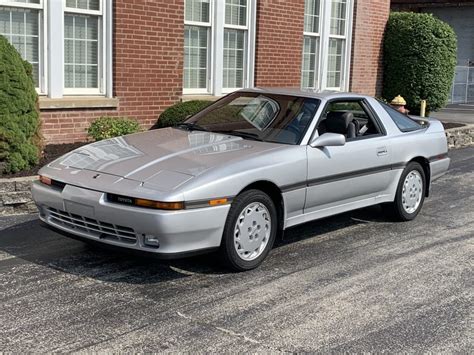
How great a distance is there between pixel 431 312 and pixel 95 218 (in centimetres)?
255

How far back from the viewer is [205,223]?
4.99 m

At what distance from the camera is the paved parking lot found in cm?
418

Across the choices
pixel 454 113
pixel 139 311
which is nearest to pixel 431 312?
pixel 139 311

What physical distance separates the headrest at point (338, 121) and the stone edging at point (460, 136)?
27.6ft

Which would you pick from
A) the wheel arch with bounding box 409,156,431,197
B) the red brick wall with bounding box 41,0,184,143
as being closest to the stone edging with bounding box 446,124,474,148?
the red brick wall with bounding box 41,0,184,143

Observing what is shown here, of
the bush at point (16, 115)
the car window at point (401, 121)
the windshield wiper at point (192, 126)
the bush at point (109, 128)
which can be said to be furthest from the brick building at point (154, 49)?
the car window at point (401, 121)

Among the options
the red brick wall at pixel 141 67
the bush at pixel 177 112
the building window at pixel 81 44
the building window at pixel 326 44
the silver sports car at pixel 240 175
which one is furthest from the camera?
the building window at pixel 326 44

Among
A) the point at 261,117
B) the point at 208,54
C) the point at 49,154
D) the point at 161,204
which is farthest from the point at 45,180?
the point at 208,54

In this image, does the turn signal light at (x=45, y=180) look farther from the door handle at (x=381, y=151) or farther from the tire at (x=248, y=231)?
the door handle at (x=381, y=151)

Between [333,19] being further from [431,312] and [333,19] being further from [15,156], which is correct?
[431,312]

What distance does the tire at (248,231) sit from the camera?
5.22 meters

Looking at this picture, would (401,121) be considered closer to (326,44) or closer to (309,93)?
(309,93)

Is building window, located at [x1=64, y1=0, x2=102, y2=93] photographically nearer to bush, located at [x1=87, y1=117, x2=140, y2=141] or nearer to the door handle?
bush, located at [x1=87, y1=117, x2=140, y2=141]

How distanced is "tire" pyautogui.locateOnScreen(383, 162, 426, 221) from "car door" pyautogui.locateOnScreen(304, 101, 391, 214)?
1.13 ft
